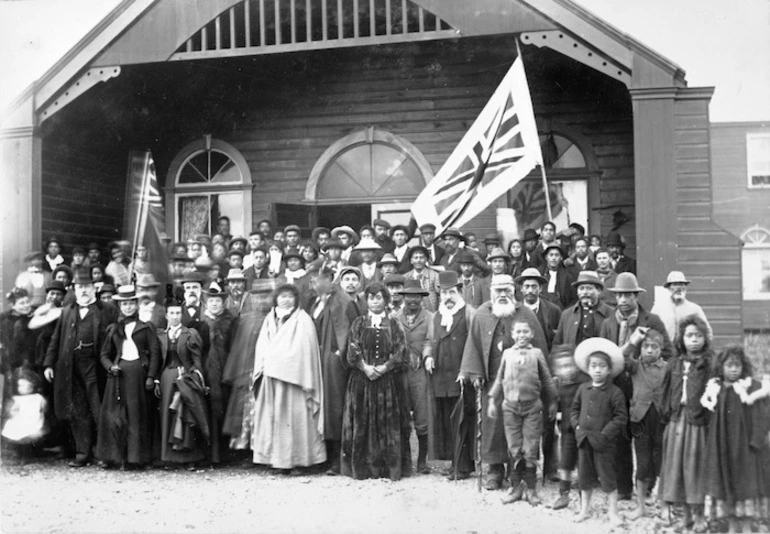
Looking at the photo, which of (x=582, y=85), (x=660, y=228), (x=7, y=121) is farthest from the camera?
(x=582, y=85)

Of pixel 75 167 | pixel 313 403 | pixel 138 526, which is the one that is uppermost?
pixel 75 167

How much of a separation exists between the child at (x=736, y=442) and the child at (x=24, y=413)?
20.9ft

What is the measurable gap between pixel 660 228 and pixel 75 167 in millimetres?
8805

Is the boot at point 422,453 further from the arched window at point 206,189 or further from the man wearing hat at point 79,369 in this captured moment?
the arched window at point 206,189

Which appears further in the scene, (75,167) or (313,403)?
(75,167)

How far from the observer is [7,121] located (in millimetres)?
11133

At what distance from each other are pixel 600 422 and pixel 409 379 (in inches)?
84.2

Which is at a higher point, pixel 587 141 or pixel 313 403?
pixel 587 141

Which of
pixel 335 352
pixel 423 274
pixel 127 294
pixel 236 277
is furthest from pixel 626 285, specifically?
pixel 127 294

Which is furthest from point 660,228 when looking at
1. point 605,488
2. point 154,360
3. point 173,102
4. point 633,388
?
point 173,102

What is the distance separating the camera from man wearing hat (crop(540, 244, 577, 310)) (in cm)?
891

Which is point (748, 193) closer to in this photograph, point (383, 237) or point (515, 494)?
point (383, 237)

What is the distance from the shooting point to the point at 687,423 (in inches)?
232

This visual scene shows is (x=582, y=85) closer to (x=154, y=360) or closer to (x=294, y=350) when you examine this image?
(x=294, y=350)
